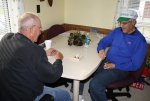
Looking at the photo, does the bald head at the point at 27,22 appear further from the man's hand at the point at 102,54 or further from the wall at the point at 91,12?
the wall at the point at 91,12

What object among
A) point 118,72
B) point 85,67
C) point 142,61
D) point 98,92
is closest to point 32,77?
point 85,67

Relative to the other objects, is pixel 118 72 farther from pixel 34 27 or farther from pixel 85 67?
pixel 34 27

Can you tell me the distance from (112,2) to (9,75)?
2342mm

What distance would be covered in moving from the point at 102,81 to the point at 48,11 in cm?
164

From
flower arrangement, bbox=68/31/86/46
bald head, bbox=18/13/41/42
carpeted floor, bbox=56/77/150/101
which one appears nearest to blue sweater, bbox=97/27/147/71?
flower arrangement, bbox=68/31/86/46

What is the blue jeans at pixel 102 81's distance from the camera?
2.07 meters

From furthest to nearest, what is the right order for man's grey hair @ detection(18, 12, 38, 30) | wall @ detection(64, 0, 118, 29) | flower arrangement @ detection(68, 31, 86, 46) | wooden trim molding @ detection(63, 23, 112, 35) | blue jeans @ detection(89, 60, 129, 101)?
wooden trim molding @ detection(63, 23, 112, 35) < wall @ detection(64, 0, 118, 29) < flower arrangement @ detection(68, 31, 86, 46) < blue jeans @ detection(89, 60, 129, 101) < man's grey hair @ detection(18, 12, 38, 30)

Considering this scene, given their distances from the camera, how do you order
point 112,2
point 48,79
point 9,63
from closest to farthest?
1. point 9,63
2. point 48,79
3. point 112,2

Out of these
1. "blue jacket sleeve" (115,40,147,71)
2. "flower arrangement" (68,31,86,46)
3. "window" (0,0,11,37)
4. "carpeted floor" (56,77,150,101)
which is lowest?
"carpeted floor" (56,77,150,101)

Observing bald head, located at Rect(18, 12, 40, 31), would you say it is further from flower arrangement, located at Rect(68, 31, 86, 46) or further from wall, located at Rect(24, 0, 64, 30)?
wall, located at Rect(24, 0, 64, 30)

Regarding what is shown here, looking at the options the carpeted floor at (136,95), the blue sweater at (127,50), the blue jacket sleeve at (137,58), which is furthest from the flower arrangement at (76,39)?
the carpeted floor at (136,95)

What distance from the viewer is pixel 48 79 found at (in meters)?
1.48

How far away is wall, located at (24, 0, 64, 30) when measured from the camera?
2717mm

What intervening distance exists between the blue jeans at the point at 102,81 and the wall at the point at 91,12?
1289 mm
